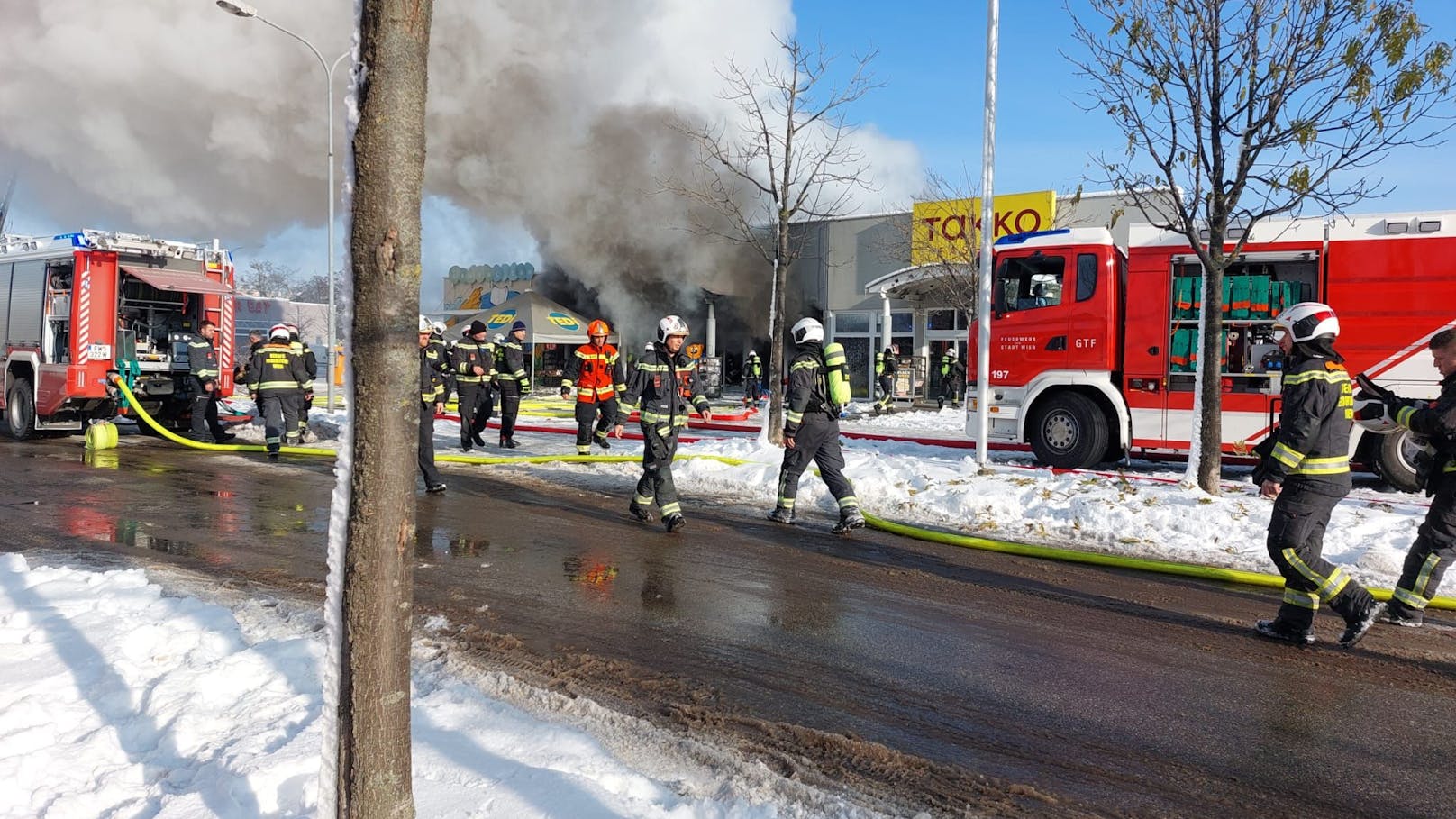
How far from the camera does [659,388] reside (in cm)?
754

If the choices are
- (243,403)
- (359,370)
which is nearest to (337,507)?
(359,370)

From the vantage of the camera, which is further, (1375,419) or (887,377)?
(887,377)

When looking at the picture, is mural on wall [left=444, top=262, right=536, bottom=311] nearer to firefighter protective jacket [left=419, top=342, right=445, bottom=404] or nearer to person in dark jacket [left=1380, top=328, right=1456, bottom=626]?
firefighter protective jacket [left=419, top=342, right=445, bottom=404]

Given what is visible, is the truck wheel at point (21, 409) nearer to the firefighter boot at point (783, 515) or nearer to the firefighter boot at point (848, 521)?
the firefighter boot at point (783, 515)

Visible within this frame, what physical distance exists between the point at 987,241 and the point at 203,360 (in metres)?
10.5

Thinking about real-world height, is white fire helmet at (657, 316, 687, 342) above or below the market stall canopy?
below

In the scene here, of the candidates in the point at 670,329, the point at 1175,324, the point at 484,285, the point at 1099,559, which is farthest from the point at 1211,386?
the point at 484,285

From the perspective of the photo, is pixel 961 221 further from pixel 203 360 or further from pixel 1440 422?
pixel 1440 422

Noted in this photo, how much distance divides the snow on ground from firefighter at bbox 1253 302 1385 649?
315 cm

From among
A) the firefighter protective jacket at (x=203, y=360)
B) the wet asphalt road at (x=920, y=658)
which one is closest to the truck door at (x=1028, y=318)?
the wet asphalt road at (x=920, y=658)

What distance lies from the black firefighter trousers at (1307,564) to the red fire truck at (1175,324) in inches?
207

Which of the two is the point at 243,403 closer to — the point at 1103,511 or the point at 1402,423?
the point at 1103,511

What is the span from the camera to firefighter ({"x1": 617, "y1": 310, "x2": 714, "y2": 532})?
747cm

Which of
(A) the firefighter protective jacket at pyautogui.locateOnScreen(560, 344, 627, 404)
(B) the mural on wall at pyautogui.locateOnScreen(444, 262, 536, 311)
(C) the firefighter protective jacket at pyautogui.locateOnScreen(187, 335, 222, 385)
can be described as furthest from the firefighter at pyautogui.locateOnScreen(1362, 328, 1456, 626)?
(B) the mural on wall at pyautogui.locateOnScreen(444, 262, 536, 311)
